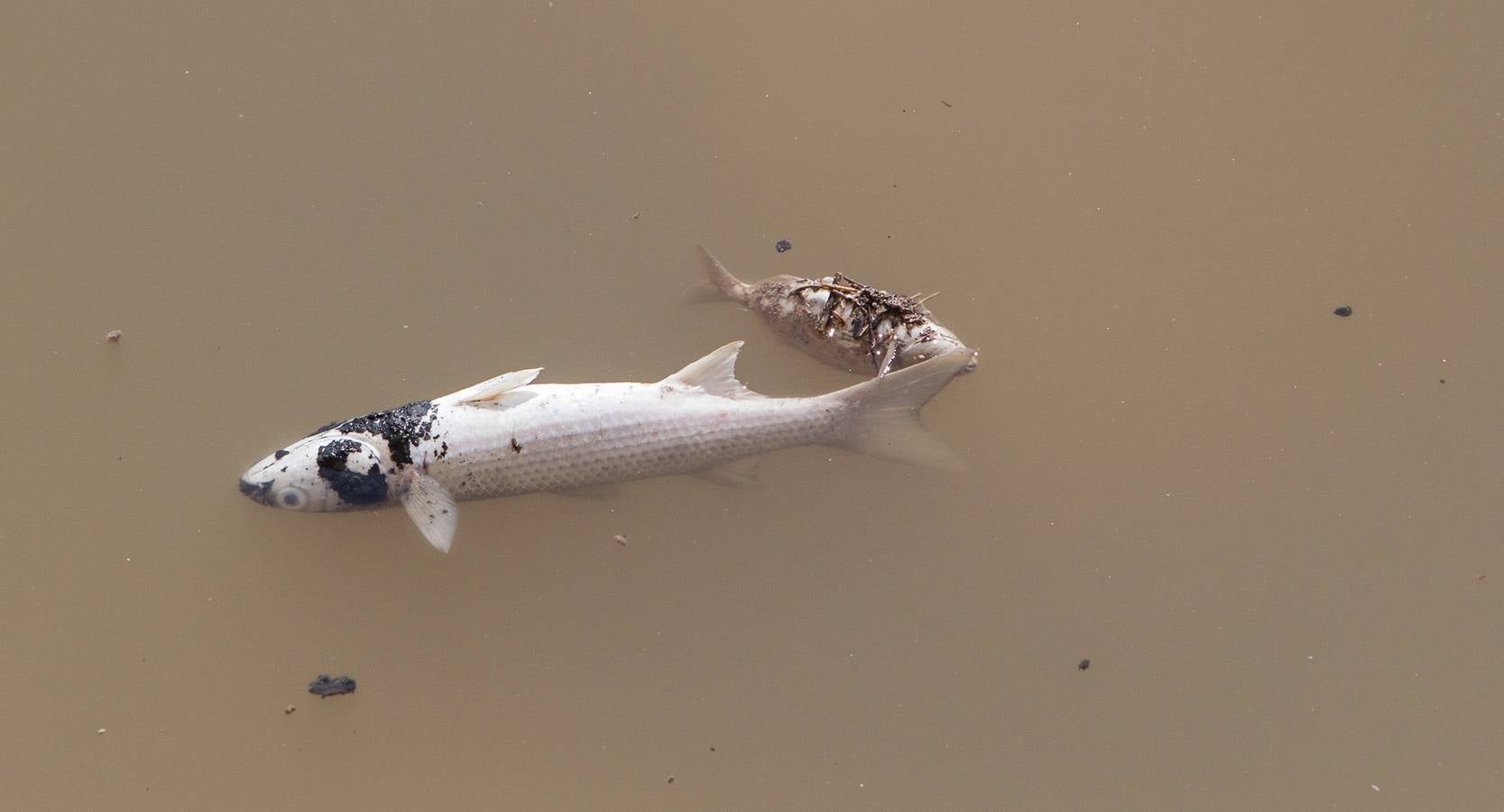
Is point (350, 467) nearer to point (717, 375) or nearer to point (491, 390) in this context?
point (491, 390)

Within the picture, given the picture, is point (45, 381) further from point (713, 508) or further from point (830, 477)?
point (830, 477)

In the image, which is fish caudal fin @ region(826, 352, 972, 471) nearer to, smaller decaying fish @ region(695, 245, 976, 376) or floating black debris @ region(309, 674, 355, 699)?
smaller decaying fish @ region(695, 245, 976, 376)

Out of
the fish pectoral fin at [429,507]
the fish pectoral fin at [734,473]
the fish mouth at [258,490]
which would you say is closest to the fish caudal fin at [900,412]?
the fish pectoral fin at [734,473]

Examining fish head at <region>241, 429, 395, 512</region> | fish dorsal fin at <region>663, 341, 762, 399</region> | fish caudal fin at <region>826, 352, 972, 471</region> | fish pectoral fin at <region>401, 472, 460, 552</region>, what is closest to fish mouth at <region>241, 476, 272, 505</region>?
fish head at <region>241, 429, 395, 512</region>

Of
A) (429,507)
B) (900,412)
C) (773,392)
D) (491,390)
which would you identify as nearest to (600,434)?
(491,390)

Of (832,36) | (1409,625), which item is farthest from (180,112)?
(1409,625)
